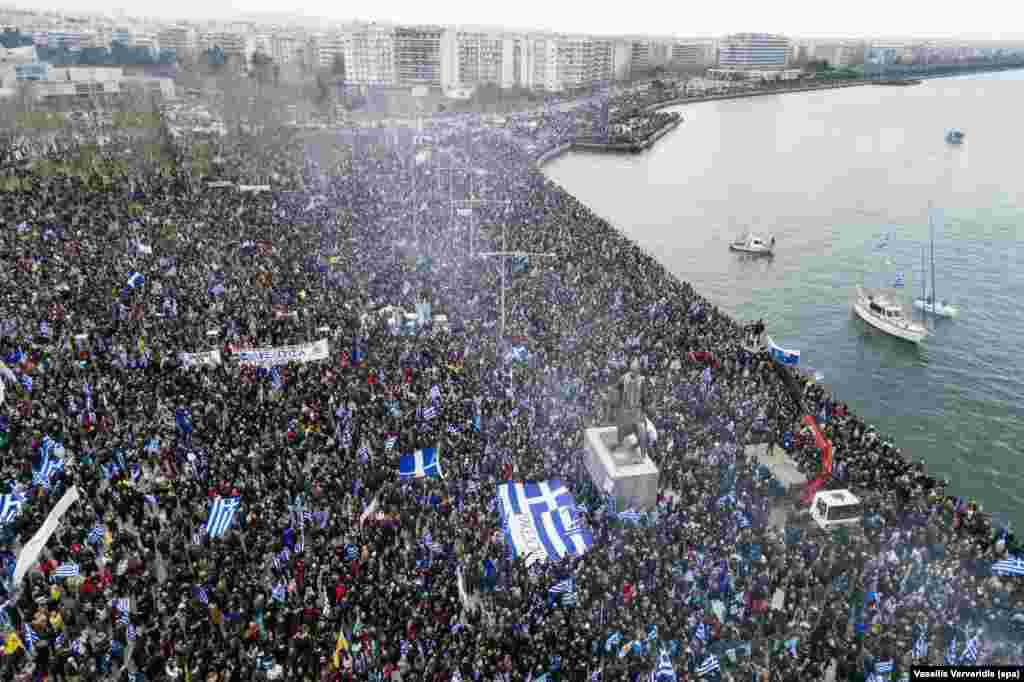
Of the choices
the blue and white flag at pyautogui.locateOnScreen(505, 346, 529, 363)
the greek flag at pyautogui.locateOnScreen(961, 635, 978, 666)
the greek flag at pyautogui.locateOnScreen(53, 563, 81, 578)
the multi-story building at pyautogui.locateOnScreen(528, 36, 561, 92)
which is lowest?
the greek flag at pyautogui.locateOnScreen(961, 635, 978, 666)

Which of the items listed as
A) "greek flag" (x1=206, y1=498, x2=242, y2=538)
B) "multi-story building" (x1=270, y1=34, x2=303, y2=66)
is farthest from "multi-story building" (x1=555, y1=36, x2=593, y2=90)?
"greek flag" (x1=206, y1=498, x2=242, y2=538)

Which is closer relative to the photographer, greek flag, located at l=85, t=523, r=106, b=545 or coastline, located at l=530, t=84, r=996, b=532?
greek flag, located at l=85, t=523, r=106, b=545

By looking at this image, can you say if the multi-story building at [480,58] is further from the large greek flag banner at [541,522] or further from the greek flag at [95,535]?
the greek flag at [95,535]

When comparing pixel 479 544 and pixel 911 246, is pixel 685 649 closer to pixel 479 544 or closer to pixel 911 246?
pixel 479 544

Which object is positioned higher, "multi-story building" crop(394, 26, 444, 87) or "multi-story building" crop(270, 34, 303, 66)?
"multi-story building" crop(270, 34, 303, 66)

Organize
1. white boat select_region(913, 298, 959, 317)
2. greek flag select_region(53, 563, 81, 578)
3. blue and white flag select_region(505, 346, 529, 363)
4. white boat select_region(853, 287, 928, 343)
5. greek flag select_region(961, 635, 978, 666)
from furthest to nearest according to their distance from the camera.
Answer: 1. white boat select_region(913, 298, 959, 317)
2. white boat select_region(853, 287, 928, 343)
3. blue and white flag select_region(505, 346, 529, 363)
4. greek flag select_region(53, 563, 81, 578)
5. greek flag select_region(961, 635, 978, 666)

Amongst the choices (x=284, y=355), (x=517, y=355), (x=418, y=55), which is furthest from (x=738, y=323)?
(x=418, y=55)

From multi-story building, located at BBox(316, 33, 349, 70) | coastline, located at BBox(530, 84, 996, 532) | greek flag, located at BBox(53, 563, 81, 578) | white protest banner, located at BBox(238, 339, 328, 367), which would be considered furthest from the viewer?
multi-story building, located at BBox(316, 33, 349, 70)

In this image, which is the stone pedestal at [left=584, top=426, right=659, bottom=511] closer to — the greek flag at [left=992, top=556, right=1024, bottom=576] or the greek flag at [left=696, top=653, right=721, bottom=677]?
the greek flag at [left=696, top=653, right=721, bottom=677]
